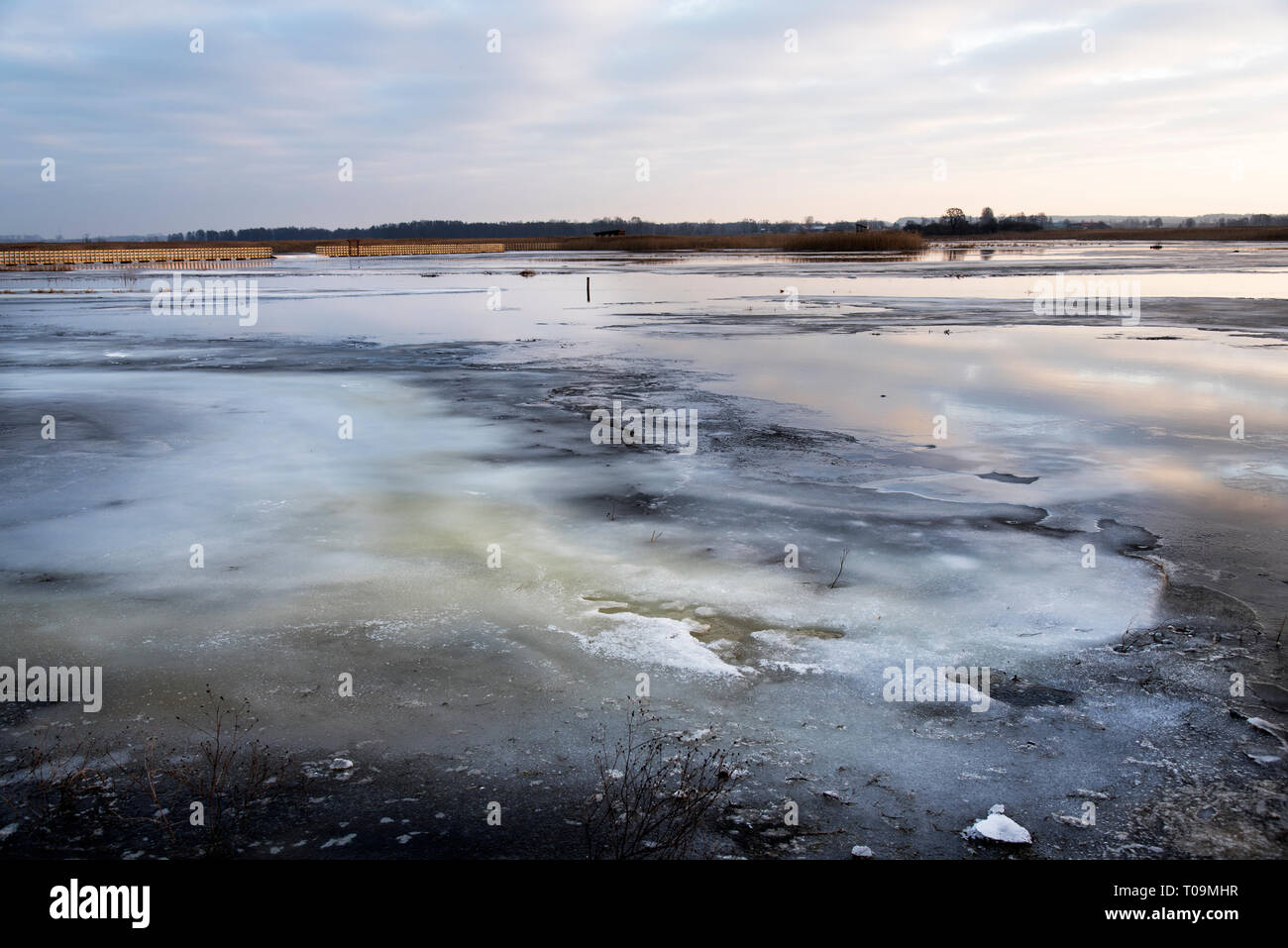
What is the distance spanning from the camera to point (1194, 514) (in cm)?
726


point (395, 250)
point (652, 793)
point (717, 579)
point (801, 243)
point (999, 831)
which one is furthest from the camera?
point (395, 250)

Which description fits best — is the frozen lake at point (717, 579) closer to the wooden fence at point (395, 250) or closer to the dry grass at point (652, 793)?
the dry grass at point (652, 793)

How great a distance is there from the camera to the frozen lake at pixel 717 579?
3859mm

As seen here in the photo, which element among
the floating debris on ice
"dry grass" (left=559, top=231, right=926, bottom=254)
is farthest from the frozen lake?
"dry grass" (left=559, top=231, right=926, bottom=254)

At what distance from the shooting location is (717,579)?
6.02m

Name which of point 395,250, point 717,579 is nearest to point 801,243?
point 395,250

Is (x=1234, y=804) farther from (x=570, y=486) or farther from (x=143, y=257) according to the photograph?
(x=143, y=257)

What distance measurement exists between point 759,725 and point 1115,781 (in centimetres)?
145

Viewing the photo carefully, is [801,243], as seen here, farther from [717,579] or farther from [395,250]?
[717,579]

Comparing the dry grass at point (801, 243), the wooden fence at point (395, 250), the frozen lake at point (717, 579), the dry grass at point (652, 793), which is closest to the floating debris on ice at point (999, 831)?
the frozen lake at point (717, 579)

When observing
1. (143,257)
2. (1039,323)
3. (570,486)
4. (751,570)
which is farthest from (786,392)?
(143,257)

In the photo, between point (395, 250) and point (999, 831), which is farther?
point (395, 250)

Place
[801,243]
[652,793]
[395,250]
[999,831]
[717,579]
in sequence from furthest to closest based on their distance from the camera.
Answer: [395,250] → [801,243] → [717,579] → [652,793] → [999,831]

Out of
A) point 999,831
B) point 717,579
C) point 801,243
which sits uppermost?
point 801,243
